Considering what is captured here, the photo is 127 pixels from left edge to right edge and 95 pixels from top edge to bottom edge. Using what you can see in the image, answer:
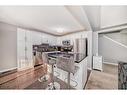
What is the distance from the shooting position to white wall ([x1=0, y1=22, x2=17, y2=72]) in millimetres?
3249

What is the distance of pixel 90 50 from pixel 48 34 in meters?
2.71

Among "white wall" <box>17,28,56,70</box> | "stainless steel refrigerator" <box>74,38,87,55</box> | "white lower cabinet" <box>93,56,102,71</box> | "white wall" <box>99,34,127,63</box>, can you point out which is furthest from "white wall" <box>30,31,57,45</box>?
"white wall" <box>99,34,127,63</box>

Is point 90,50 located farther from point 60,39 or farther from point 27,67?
point 27,67

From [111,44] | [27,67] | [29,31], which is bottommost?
[27,67]

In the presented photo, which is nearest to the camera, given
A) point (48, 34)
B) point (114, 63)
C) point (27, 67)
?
point (27, 67)

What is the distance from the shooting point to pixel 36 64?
14.3 feet

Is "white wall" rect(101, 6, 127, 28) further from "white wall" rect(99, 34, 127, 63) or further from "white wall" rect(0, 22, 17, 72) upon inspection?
"white wall" rect(0, 22, 17, 72)

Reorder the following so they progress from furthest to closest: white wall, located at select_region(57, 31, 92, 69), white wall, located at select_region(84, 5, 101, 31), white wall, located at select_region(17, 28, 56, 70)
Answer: white wall, located at select_region(57, 31, 92, 69) < white wall, located at select_region(17, 28, 56, 70) < white wall, located at select_region(84, 5, 101, 31)

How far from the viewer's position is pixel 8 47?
11.3 feet

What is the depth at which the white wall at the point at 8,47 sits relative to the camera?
325 centimetres

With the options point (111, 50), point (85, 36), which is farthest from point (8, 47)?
point (111, 50)

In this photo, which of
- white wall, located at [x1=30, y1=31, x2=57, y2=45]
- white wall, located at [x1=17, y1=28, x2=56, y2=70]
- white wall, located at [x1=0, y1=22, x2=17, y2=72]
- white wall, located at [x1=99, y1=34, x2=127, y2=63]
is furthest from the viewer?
white wall, located at [x1=99, y1=34, x2=127, y2=63]

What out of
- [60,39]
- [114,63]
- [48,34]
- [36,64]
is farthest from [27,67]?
[114,63]

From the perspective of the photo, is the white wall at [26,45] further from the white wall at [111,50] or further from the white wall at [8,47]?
the white wall at [111,50]
